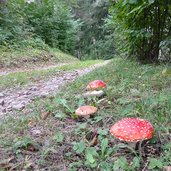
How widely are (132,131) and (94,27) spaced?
890 inches

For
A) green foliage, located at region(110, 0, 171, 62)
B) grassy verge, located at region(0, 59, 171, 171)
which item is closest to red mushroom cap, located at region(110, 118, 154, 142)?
grassy verge, located at region(0, 59, 171, 171)

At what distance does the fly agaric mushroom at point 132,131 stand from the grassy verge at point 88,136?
Result: 0.15 meters

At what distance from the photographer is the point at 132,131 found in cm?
237

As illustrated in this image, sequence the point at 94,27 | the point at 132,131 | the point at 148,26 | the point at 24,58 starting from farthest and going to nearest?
the point at 94,27, the point at 24,58, the point at 148,26, the point at 132,131

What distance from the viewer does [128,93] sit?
3846 mm

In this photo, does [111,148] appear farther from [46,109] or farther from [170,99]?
[46,109]

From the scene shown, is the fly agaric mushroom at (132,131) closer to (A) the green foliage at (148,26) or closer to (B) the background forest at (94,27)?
(B) the background forest at (94,27)

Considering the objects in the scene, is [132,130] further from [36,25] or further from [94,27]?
[94,27]

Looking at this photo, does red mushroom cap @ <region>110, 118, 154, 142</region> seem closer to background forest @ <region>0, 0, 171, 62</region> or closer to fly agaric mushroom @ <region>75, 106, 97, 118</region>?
fly agaric mushroom @ <region>75, 106, 97, 118</region>

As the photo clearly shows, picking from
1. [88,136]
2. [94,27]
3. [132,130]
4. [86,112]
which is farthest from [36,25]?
[132,130]

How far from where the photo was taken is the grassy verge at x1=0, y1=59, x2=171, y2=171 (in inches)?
91.7

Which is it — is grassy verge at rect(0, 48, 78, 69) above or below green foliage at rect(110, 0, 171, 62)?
below

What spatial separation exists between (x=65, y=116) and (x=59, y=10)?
1695cm

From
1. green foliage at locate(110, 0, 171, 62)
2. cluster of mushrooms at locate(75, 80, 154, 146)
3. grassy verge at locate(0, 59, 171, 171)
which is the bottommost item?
grassy verge at locate(0, 59, 171, 171)
